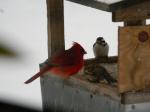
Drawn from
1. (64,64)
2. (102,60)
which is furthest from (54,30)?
(102,60)

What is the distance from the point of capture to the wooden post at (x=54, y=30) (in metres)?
2.35

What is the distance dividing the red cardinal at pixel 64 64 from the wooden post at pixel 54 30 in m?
0.09

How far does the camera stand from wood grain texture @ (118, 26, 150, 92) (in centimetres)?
156

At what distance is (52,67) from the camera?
7.57 ft

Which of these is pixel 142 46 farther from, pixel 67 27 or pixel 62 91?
pixel 67 27

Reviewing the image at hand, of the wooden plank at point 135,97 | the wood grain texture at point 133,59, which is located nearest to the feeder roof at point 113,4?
the wood grain texture at point 133,59

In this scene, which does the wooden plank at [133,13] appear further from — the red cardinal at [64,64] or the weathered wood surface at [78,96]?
the red cardinal at [64,64]

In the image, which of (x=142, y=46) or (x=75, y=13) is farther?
(x=75, y=13)

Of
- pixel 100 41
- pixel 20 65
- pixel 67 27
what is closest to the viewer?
pixel 20 65

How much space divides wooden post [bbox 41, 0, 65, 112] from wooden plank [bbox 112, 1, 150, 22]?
82 cm

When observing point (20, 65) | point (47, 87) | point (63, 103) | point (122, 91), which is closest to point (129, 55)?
point (122, 91)

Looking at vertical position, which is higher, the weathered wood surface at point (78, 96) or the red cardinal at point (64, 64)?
the red cardinal at point (64, 64)

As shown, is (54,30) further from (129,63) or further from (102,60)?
(129,63)

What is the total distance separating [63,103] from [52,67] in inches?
11.2
